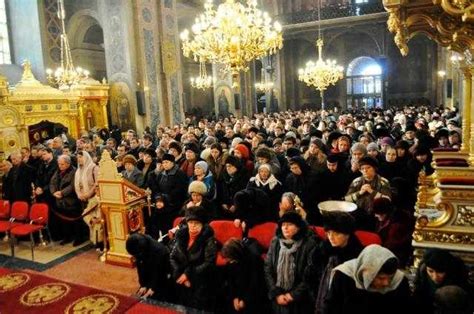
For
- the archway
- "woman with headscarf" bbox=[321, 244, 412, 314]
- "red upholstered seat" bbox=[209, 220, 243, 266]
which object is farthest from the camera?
the archway

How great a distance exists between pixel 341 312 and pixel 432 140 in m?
4.71

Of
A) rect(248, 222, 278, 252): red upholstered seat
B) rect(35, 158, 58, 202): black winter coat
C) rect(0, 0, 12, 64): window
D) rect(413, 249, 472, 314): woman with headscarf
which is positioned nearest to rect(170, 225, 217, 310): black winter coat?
rect(248, 222, 278, 252): red upholstered seat

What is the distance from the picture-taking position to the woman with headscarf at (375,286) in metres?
Result: 2.34

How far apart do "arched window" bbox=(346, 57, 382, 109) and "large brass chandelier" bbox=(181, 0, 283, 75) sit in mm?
18867

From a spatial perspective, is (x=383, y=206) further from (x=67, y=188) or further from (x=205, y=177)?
(x=67, y=188)

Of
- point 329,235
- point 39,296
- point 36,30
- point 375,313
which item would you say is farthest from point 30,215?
point 36,30

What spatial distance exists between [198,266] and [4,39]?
542 inches

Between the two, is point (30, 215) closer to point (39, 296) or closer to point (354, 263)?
point (39, 296)

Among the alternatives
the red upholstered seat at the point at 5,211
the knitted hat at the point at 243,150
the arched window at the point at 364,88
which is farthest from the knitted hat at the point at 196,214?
the arched window at the point at 364,88

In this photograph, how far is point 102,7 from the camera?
14.4m

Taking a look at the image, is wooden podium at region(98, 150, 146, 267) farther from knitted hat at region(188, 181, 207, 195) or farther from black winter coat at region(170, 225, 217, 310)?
black winter coat at region(170, 225, 217, 310)

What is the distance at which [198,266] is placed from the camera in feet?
11.9

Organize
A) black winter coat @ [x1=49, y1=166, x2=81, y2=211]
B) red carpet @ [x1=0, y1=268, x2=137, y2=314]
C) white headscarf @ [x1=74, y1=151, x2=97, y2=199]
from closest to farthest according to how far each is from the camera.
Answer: red carpet @ [x1=0, y1=268, x2=137, y2=314] → white headscarf @ [x1=74, y1=151, x2=97, y2=199] → black winter coat @ [x1=49, y1=166, x2=81, y2=211]

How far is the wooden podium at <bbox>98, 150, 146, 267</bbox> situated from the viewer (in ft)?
16.9
